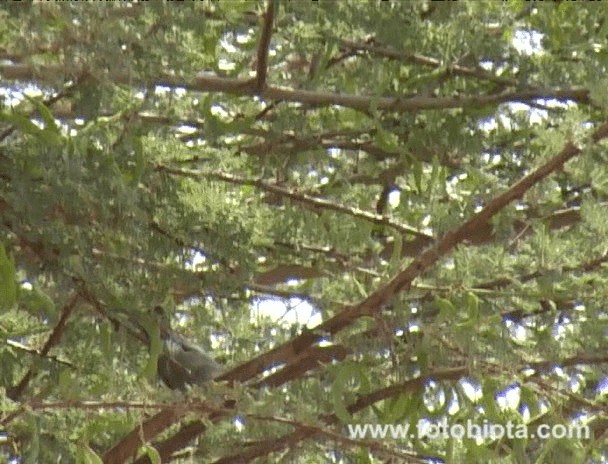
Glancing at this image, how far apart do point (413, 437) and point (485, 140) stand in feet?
1.05

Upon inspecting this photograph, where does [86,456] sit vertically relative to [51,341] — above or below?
below

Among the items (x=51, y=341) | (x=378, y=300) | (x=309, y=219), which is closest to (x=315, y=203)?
(x=309, y=219)

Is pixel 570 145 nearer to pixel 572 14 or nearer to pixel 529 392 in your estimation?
pixel 572 14

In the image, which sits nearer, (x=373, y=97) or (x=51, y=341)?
(x=373, y=97)

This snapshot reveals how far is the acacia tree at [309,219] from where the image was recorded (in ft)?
3.65

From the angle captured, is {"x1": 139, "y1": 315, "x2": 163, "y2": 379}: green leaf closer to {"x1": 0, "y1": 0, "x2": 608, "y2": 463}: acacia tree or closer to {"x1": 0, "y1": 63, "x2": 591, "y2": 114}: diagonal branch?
{"x1": 0, "y1": 0, "x2": 608, "y2": 463}: acacia tree

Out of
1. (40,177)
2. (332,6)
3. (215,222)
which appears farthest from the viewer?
(215,222)

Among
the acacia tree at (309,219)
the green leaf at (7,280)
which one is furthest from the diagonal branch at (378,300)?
the green leaf at (7,280)

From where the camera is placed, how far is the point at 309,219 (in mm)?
1371

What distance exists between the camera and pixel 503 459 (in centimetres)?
141

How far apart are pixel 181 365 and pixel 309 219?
20 centimetres

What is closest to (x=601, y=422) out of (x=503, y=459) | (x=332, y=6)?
(x=503, y=459)

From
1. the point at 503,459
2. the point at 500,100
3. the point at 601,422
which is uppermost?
the point at 500,100

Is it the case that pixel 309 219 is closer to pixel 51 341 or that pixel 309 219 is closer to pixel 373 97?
pixel 373 97
